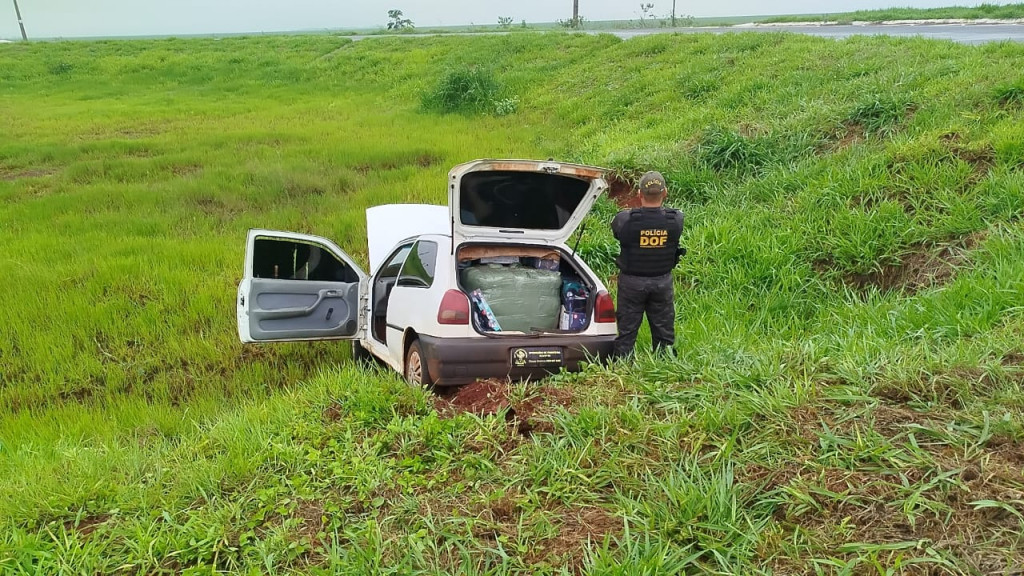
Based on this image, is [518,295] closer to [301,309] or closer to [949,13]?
[301,309]

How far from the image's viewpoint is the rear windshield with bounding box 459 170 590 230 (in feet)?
14.4

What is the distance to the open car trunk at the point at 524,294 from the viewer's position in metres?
4.19

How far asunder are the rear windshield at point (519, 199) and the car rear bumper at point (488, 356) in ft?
3.42

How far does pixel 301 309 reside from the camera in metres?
4.93

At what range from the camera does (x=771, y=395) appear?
2934 millimetres

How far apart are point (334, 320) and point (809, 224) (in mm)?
4392

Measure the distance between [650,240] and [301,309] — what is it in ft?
9.20

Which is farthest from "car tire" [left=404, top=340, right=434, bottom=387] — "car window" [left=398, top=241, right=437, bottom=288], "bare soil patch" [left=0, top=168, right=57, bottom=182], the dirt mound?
"bare soil patch" [left=0, top=168, right=57, bottom=182]

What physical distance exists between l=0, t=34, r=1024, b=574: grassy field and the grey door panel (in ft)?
1.22

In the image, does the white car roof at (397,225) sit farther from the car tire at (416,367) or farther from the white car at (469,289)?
the car tire at (416,367)

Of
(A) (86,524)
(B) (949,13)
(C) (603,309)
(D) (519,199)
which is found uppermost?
(B) (949,13)

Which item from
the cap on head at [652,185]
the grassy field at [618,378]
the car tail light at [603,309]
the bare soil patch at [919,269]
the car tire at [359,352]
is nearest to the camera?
the grassy field at [618,378]

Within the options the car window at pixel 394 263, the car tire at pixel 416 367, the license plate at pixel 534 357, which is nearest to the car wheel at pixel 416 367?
the car tire at pixel 416 367

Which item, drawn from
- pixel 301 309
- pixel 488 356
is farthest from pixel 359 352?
pixel 488 356
